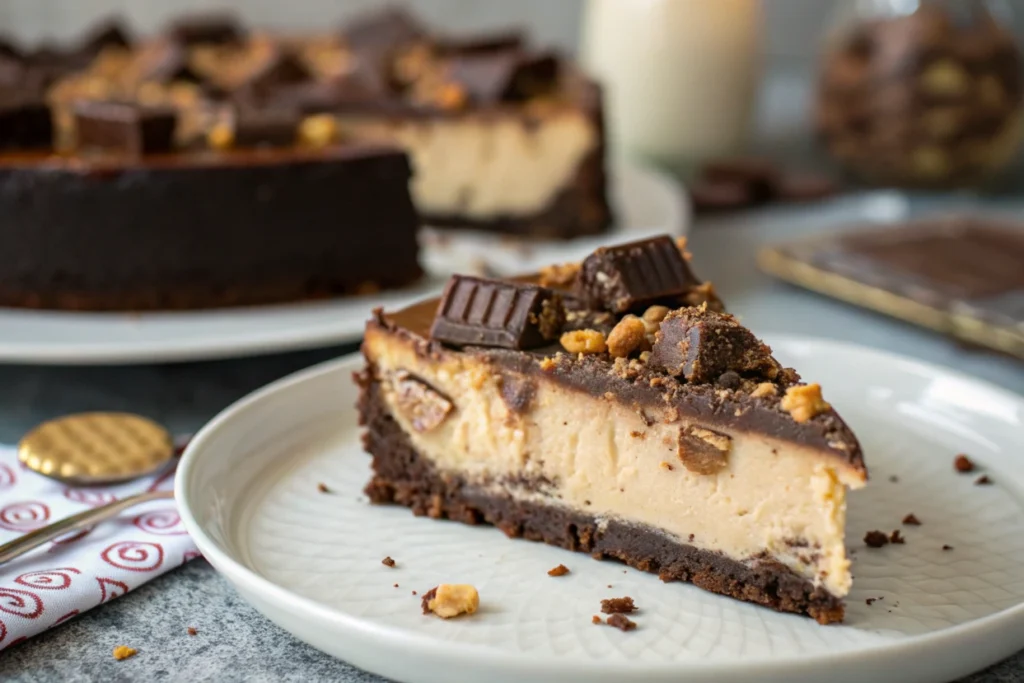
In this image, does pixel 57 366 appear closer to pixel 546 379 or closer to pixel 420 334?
pixel 420 334

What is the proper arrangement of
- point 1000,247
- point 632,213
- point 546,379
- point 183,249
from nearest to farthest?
point 546,379 → point 183,249 → point 1000,247 → point 632,213

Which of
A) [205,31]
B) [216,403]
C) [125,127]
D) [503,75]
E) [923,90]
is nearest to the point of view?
[216,403]

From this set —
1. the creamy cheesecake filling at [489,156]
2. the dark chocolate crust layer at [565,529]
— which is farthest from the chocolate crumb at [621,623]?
the creamy cheesecake filling at [489,156]

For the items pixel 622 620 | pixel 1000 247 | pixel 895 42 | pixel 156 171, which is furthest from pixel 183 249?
pixel 895 42

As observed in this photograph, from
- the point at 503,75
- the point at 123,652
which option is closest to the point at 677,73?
the point at 503,75

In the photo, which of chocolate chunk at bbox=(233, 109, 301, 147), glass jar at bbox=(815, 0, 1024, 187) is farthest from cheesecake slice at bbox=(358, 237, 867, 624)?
glass jar at bbox=(815, 0, 1024, 187)

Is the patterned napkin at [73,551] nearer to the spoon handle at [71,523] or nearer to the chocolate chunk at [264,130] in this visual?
the spoon handle at [71,523]

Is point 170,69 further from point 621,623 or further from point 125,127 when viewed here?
point 621,623

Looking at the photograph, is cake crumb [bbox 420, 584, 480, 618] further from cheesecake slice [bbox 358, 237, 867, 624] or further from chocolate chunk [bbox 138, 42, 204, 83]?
chocolate chunk [bbox 138, 42, 204, 83]
